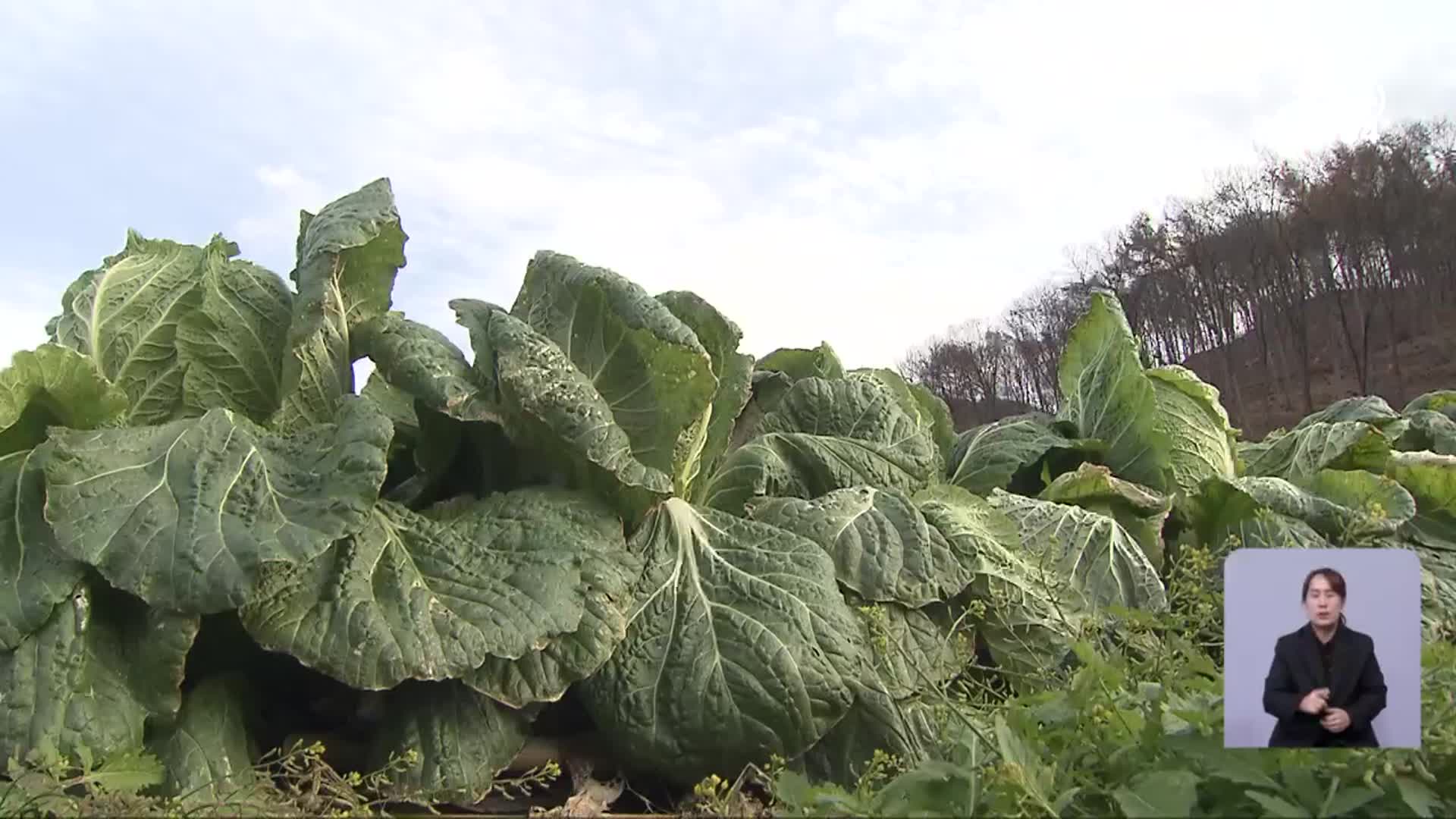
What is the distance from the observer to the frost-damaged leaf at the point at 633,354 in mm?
3125

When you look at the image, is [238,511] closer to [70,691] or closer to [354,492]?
[354,492]

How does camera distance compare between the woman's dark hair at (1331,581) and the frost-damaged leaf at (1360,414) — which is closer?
the woman's dark hair at (1331,581)

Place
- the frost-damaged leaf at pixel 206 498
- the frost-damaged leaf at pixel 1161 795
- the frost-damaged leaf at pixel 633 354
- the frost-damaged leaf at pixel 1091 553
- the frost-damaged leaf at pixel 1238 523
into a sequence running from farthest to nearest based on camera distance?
the frost-damaged leaf at pixel 1238 523
the frost-damaged leaf at pixel 1091 553
the frost-damaged leaf at pixel 633 354
the frost-damaged leaf at pixel 206 498
the frost-damaged leaf at pixel 1161 795

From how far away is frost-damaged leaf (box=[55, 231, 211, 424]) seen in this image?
3.24 m

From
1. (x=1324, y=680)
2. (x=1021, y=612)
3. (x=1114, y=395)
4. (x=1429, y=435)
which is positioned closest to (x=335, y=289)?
(x=1021, y=612)

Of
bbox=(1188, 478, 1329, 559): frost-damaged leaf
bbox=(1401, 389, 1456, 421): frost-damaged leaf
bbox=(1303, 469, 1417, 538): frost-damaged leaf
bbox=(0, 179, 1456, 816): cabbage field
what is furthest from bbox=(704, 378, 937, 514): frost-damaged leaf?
bbox=(1401, 389, 1456, 421): frost-damaged leaf

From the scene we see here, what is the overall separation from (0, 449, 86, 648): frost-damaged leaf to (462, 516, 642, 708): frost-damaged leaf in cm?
94

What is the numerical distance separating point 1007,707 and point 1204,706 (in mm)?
347

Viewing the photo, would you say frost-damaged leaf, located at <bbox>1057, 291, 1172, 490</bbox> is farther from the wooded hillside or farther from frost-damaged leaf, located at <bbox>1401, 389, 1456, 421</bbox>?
the wooded hillside

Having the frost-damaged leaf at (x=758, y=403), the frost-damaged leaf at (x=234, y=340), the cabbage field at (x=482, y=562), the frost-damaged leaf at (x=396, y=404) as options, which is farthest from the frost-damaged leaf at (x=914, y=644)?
the frost-damaged leaf at (x=234, y=340)

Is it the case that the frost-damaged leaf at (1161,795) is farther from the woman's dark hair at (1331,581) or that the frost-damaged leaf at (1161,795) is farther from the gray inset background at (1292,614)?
the woman's dark hair at (1331,581)

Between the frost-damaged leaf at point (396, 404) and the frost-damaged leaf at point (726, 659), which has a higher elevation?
the frost-damaged leaf at point (396, 404)

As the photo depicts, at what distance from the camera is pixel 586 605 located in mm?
2736

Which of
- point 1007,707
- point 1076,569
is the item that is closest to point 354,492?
point 1007,707
